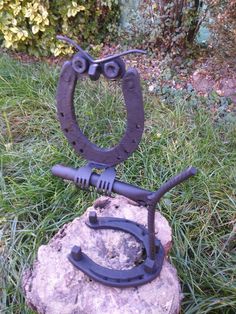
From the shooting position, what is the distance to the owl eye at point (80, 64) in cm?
96

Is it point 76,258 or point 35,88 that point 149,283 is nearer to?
point 76,258

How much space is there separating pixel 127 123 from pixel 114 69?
158 mm

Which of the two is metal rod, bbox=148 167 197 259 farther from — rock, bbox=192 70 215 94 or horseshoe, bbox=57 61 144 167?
rock, bbox=192 70 215 94

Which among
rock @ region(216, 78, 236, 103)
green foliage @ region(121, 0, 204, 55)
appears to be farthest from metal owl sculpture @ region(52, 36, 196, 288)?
green foliage @ region(121, 0, 204, 55)

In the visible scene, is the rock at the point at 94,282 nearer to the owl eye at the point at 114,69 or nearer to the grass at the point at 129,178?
the grass at the point at 129,178

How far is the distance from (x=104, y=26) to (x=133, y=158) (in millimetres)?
1994

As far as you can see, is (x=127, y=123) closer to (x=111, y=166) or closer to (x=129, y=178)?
(x=111, y=166)

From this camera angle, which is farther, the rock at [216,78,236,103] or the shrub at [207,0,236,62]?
the rock at [216,78,236,103]

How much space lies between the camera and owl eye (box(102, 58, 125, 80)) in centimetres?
93

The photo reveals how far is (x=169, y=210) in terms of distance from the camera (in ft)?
6.28

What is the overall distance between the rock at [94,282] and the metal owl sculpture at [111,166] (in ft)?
0.13

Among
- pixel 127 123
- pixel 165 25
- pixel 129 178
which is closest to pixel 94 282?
pixel 127 123

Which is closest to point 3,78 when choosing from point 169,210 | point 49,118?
point 49,118

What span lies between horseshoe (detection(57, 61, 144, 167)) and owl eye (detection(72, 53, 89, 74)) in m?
0.03
